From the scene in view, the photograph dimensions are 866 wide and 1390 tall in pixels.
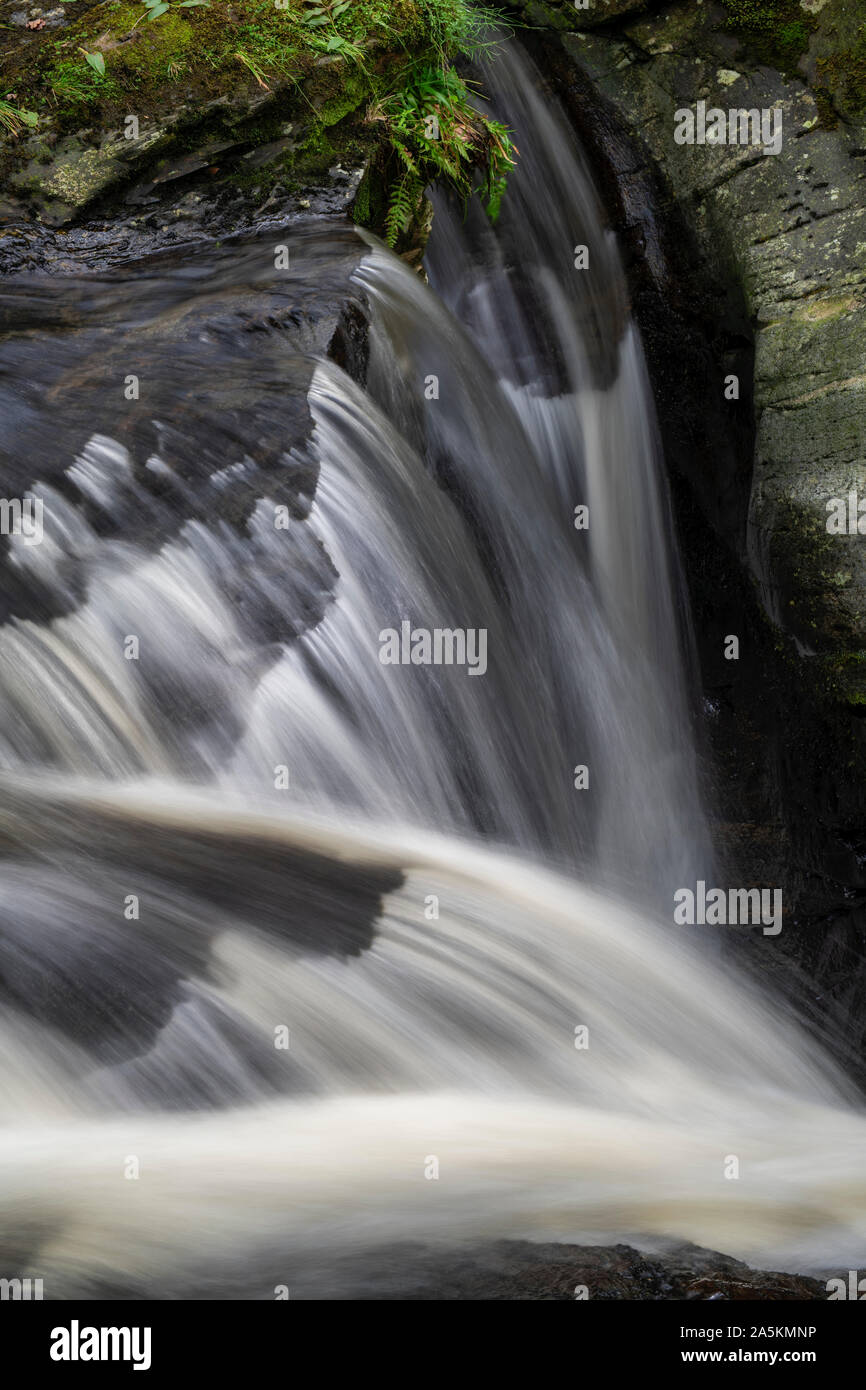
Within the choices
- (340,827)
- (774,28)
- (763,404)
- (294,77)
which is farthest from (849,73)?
(340,827)

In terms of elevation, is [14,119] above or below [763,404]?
above

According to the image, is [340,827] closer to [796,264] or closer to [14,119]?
[796,264]

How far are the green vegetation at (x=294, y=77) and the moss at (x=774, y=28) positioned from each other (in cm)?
117

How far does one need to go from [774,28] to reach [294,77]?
208 centimetres

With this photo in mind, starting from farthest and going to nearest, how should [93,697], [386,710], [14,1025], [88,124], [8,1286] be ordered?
[88,124]
[386,710]
[93,697]
[14,1025]
[8,1286]

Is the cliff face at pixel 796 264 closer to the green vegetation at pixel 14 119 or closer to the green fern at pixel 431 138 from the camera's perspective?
the green fern at pixel 431 138

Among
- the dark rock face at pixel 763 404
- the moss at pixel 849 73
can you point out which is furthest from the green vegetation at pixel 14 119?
the moss at pixel 849 73

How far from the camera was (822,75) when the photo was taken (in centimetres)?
502

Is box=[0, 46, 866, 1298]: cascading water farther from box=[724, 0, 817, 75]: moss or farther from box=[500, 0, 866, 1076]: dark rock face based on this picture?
box=[724, 0, 817, 75]: moss

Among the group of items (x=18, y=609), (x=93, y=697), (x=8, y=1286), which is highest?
(x=18, y=609)

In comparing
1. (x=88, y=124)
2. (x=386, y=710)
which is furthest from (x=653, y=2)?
(x=386, y=710)

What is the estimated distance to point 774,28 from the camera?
5.13 meters
